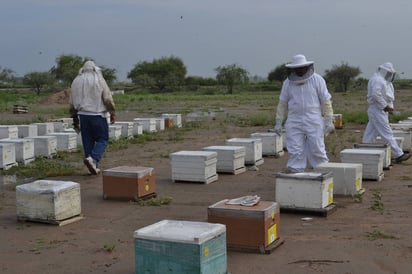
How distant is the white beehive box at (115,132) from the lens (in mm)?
12648

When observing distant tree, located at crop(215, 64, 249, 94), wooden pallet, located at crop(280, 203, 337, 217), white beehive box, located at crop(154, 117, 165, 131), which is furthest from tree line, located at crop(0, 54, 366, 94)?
wooden pallet, located at crop(280, 203, 337, 217)

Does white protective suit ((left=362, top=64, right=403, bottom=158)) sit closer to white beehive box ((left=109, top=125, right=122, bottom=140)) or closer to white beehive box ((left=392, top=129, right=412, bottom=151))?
white beehive box ((left=392, top=129, right=412, bottom=151))

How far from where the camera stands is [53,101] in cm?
3644

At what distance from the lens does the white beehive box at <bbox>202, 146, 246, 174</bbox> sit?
8422 millimetres

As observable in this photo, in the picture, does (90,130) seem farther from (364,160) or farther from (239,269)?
(239,269)

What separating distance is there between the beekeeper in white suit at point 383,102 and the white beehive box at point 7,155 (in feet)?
19.2

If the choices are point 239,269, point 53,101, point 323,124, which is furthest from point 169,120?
point 53,101

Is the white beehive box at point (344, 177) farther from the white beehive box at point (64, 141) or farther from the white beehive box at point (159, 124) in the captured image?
the white beehive box at point (159, 124)

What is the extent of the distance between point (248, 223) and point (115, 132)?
28.1 ft

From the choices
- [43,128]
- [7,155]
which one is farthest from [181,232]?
[43,128]

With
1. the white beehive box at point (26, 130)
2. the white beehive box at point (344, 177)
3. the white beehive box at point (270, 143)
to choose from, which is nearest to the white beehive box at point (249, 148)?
the white beehive box at point (270, 143)

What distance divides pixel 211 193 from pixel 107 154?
14.3ft

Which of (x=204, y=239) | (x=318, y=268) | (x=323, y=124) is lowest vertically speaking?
(x=318, y=268)

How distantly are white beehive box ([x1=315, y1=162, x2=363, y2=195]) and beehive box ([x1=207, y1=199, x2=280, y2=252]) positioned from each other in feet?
7.18
